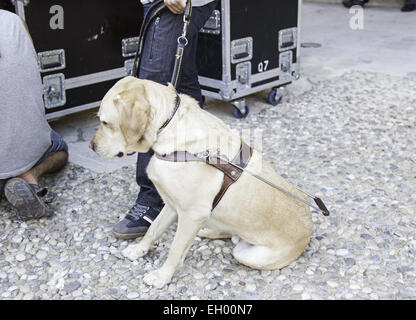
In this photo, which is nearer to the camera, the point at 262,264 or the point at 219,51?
the point at 262,264

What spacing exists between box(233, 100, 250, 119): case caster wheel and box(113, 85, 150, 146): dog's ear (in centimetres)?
240

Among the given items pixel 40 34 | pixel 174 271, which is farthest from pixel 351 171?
pixel 40 34

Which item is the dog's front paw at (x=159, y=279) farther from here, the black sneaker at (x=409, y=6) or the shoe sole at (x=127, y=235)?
the black sneaker at (x=409, y=6)

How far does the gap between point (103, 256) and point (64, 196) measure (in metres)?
Answer: 0.72

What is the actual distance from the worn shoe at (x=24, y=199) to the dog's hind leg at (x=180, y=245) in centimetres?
82

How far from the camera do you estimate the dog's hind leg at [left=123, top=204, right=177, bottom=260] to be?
8.32 ft

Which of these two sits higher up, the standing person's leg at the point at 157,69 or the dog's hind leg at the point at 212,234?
the standing person's leg at the point at 157,69

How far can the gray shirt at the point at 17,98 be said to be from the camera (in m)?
2.76

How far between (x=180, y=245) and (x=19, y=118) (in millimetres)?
1208

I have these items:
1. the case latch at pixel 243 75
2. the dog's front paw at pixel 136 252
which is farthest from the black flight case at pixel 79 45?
the dog's front paw at pixel 136 252

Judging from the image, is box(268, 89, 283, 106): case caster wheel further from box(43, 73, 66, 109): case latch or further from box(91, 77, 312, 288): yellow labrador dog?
box(91, 77, 312, 288): yellow labrador dog

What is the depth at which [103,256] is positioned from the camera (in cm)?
263

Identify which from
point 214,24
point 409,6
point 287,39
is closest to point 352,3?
point 409,6

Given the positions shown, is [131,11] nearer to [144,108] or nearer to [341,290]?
[144,108]
